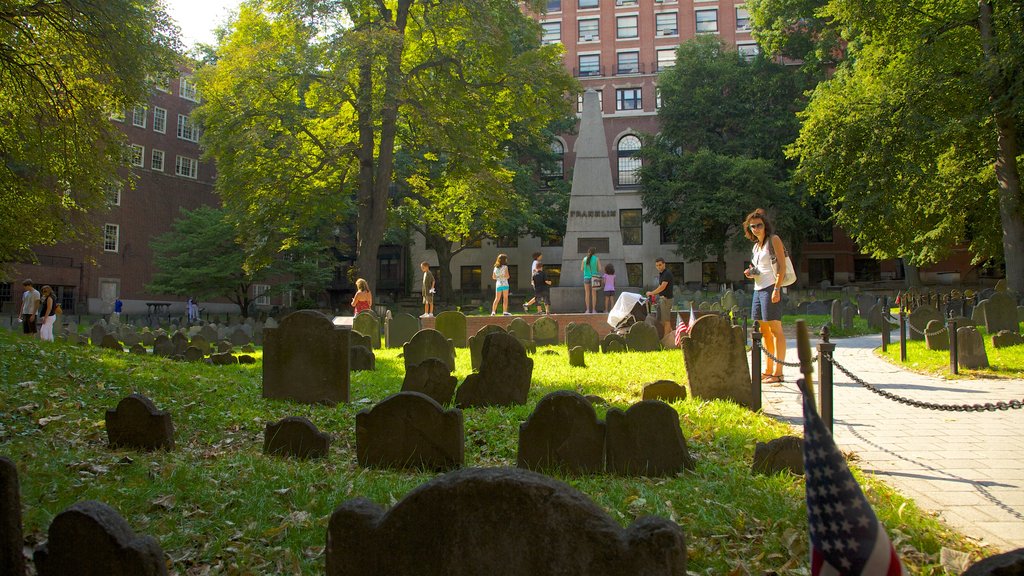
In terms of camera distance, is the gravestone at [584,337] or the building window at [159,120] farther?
the building window at [159,120]

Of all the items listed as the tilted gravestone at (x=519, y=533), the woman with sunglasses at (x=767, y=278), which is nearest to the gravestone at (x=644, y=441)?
the tilted gravestone at (x=519, y=533)

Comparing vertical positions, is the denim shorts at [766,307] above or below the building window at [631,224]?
below

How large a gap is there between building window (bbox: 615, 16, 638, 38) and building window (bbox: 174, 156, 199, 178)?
33.4m

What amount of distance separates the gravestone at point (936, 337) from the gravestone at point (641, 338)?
5027 millimetres

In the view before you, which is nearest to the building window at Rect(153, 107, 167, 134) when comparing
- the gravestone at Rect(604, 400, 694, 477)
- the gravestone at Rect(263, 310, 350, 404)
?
the gravestone at Rect(263, 310, 350, 404)

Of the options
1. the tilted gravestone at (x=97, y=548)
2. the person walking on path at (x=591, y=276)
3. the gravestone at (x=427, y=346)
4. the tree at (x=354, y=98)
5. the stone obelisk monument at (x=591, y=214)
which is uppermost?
the tree at (x=354, y=98)

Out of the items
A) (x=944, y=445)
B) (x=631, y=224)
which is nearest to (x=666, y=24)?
(x=631, y=224)

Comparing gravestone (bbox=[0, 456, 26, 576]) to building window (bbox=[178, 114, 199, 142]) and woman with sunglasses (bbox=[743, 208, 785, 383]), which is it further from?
building window (bbox=[178, 114, 199, 142])

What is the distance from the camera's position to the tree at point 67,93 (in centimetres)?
1074

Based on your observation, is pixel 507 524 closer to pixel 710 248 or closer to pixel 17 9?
pixel 17 9

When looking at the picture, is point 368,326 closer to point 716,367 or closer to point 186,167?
point 716,367

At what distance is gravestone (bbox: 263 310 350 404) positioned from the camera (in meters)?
8.28

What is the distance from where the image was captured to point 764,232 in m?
8.75

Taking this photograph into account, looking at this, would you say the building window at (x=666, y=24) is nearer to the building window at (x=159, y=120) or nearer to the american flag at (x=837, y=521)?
the building window at (x=159, y=120)
